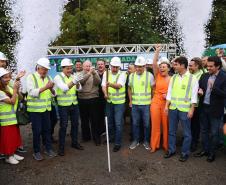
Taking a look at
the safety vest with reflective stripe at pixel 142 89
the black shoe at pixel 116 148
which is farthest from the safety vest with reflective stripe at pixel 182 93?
the black shoe at pixel 116 148

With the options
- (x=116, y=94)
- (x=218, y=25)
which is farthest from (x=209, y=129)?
(x=218, y=25)

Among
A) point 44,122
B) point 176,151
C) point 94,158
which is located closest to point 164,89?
point 176,151

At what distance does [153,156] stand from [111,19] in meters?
13.7

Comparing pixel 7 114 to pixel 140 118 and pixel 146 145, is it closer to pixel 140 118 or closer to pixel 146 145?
pixel 140 118

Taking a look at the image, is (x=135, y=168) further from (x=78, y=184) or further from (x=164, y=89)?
(x=164, y=89)

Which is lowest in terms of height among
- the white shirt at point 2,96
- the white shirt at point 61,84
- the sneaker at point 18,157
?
the sneaker at point 18,157

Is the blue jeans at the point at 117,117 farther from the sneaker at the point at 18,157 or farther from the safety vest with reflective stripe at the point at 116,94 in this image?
the sneaker at the point at 18,157

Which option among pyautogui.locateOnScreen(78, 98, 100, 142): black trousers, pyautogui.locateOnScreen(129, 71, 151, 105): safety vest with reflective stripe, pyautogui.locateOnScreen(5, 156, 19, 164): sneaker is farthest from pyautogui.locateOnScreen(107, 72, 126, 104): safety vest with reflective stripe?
pyautogui.locateOnScreen(5, 156, 19, 164): sneaker

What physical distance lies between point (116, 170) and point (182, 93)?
6.12 feet

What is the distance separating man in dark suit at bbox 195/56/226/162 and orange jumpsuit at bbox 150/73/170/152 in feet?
2.37

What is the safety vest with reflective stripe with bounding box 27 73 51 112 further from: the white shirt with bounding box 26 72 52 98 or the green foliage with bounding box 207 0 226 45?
the green foliage with bounding box 207 0 226 45

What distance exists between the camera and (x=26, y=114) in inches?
248

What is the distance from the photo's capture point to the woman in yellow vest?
582 centimetres

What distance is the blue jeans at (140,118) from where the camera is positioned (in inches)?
265
